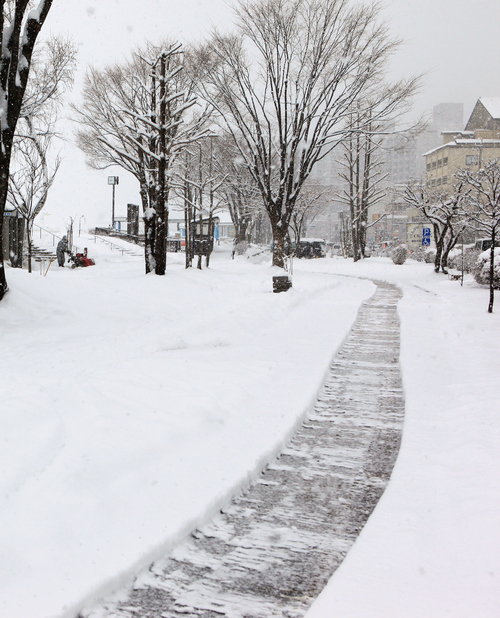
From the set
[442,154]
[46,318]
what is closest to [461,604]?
[46,318]

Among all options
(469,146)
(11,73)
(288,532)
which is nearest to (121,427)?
(288,532)

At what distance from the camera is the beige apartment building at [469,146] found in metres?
67.6

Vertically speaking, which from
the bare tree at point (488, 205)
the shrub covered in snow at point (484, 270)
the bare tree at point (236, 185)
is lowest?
the shrub covered in snow at point (484, 270)

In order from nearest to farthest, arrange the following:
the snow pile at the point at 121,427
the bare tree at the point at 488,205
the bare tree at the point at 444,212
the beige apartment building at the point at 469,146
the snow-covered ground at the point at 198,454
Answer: the snow-covered ground at the point at 198,454, the snow pile at the point at 121,427, the bare tree at the point at 488,205, the bare tree at the point at 444,212, the beige apartment building at the point at 469,146

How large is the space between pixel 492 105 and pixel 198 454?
3110 inches

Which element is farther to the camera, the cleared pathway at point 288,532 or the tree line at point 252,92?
the tree line at point 252,92

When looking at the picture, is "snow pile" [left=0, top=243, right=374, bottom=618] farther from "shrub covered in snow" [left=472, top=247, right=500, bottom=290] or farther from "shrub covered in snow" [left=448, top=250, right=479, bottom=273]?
"shrub covered in snow" [left=448, top=250, right=479, bottom=273]

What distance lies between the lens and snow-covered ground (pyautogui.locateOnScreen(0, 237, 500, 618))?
2789mm

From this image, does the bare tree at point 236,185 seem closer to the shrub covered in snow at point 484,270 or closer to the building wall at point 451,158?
the shrub covered in snow at point 484,270

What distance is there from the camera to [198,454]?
4.39 metres

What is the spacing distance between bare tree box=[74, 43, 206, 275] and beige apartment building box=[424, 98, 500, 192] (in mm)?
48169

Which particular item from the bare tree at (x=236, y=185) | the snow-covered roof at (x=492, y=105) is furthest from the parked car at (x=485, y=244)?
the snow-covered roof at (x=492, y=105)

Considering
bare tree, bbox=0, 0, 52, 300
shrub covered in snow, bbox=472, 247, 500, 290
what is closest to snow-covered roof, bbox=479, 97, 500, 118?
shrub covered in snow, bbox=472, 247, 500, 290

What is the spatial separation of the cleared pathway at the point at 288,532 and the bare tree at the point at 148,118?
13968 mm
